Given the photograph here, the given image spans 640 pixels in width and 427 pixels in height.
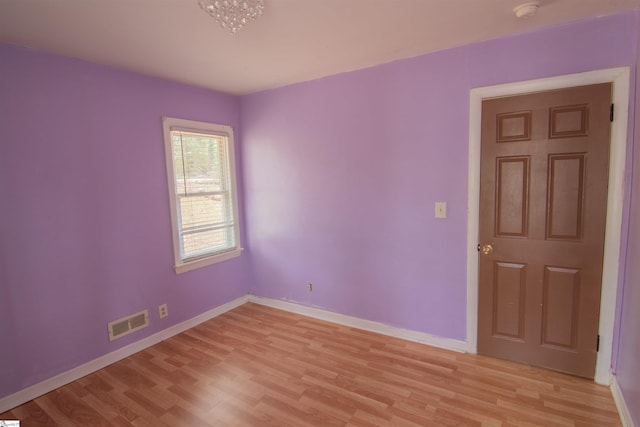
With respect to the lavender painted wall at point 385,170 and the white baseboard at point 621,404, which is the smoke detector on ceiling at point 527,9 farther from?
the white baseboard at point 621,404

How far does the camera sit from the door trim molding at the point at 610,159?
6.30ft

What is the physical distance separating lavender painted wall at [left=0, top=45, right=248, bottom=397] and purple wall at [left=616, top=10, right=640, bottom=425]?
3504 mm

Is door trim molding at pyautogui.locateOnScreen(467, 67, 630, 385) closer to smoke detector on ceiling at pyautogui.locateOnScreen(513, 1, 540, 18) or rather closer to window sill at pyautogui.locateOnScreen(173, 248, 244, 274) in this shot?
smoke detector on ceiling at pyautogui.locateOnScreen(513, 1, 540, 18)

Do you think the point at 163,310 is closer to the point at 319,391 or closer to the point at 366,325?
the point at 319,391

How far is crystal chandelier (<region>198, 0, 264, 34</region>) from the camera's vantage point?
158 centimetres

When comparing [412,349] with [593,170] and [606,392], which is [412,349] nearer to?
[606,392]

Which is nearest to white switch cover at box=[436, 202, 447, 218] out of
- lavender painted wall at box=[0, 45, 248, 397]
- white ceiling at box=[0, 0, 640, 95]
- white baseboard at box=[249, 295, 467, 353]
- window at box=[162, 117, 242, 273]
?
white baseboard at box=[249, 295, 467, 353]

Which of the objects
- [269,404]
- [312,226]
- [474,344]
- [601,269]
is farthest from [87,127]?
[601,269]

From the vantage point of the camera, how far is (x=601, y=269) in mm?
2045

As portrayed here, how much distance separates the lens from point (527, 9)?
1772 millimetres

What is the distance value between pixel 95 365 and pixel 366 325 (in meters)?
2.37

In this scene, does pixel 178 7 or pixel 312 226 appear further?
pixel 312 226

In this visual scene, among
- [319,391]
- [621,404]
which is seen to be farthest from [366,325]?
[621,404]

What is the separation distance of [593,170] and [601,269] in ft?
2.19
